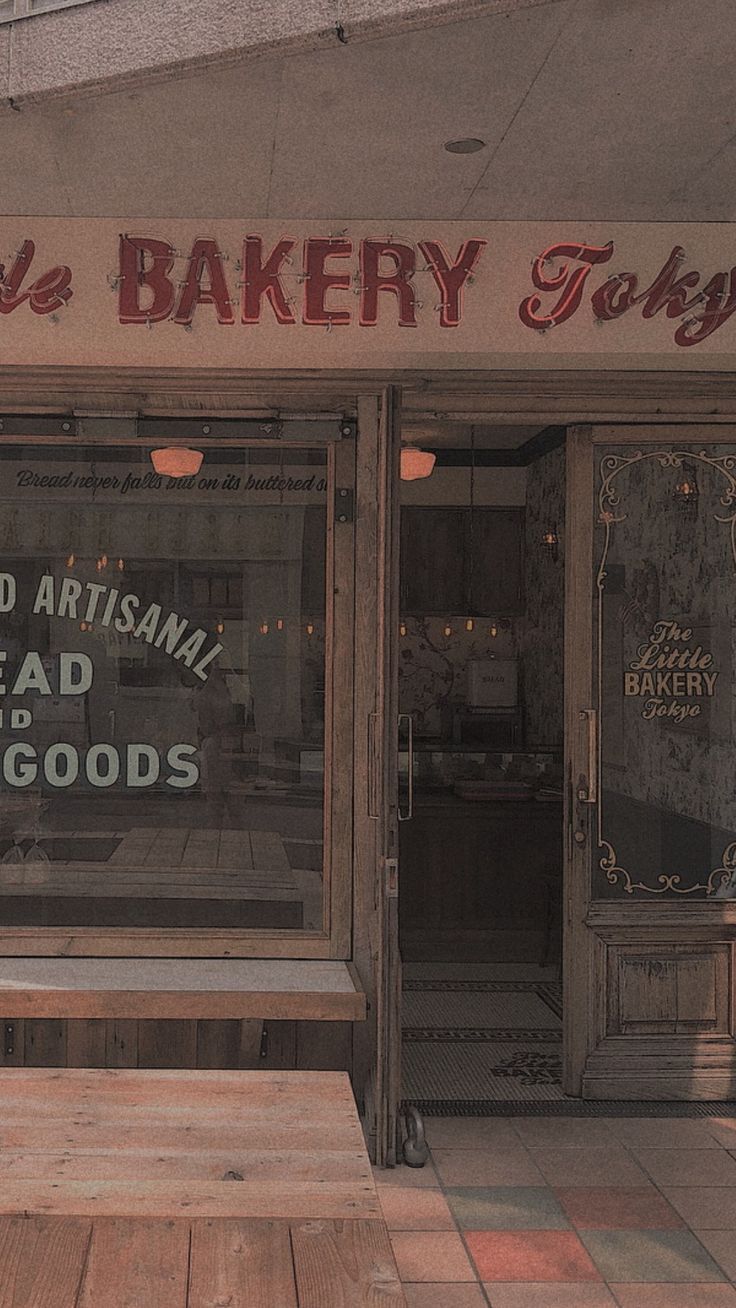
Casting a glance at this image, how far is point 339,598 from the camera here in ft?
14.9

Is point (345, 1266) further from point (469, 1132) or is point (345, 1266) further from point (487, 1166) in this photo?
point (469, 1132)

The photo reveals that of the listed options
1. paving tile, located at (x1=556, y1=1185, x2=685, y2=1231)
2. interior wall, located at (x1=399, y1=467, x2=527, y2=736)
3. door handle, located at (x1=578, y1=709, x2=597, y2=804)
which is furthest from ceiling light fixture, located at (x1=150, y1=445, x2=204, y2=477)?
interior wall, located at (x1=399, y1=467, x2=527, y2=736)

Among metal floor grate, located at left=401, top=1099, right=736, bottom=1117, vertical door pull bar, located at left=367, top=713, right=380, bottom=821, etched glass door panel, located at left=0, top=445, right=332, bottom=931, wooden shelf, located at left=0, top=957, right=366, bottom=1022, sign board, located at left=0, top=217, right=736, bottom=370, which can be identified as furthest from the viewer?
metal floor grate, located at left=401, top=1099, right=736, bottom=1117

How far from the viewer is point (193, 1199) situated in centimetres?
227

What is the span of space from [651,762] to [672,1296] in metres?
2.02

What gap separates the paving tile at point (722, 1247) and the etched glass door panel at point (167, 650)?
5.56 feet

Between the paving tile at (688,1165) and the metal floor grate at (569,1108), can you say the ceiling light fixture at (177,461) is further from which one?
the paving tile at (688,1165)

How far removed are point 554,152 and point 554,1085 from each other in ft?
11.2

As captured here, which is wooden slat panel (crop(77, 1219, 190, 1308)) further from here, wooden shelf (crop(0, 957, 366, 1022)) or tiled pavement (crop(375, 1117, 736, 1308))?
wooden shelf (crop(0, 957, 366, 1022))

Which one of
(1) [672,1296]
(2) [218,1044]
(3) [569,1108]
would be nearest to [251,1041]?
(2) [218,1044]

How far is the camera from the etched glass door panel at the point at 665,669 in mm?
4871

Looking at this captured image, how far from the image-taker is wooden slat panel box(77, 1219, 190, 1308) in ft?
6.34

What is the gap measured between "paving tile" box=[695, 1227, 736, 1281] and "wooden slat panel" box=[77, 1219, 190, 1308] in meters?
1.99

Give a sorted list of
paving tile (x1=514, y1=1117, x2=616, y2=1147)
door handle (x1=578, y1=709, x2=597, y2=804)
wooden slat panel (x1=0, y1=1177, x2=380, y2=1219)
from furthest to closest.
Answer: door handle (x1=578, y1=709, x2=597, y2=804)
paving tile (x1=514, y1=1117, x2=616, y2=1147)
wooden slat panel (x1=0, y1=1177, x2=380, y2=1219)
